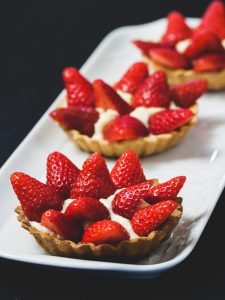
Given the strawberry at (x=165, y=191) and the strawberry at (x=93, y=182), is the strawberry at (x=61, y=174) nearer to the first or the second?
the strawberry at (x=93, y=182)

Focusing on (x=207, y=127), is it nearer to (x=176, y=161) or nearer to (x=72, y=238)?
(x=176, y=161)

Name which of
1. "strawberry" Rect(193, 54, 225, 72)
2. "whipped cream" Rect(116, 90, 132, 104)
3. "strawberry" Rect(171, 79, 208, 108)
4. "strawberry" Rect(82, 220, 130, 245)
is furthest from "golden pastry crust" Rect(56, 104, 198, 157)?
"strawberry" Rect(82, 220, 130, 245)

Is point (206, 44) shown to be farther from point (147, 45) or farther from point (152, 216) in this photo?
point (152, 216)

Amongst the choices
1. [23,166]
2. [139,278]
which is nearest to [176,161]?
[23,166]

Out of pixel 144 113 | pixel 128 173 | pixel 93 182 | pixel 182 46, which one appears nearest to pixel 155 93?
pixel 144 113

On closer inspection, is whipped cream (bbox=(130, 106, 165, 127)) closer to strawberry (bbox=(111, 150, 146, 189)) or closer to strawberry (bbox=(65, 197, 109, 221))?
strawberry (bbox=(111, 150, 146, 189))

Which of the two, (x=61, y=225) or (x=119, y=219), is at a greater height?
(x=61, y=225)

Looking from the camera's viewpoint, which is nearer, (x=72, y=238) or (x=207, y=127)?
(x=72, y=238)
